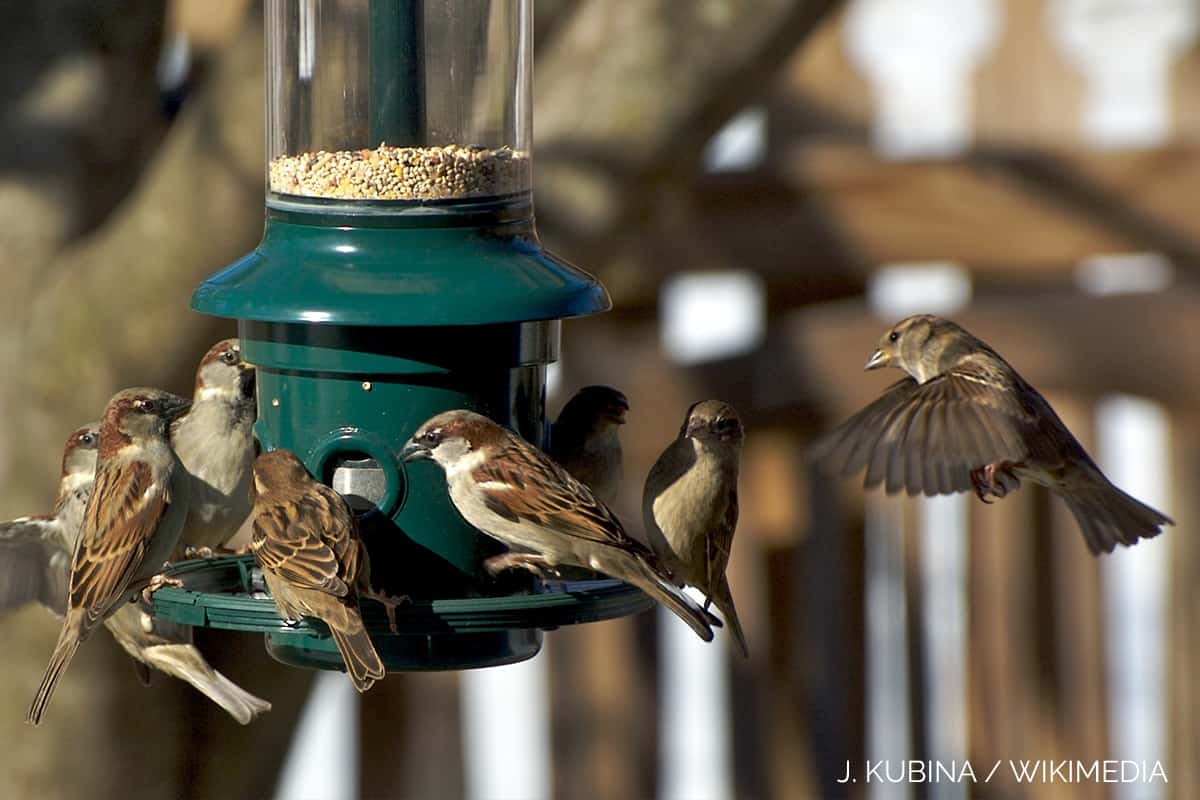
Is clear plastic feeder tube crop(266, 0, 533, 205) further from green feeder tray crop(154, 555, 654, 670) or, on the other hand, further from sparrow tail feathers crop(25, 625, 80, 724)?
sparrow tail feathers crop(25, 625, 80, 724)

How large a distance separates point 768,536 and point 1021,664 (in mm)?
931

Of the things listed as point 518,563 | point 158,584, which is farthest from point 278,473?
point 518,563

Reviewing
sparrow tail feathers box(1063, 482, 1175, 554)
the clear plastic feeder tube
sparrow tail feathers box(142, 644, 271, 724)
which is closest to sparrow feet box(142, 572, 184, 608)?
sparrow tail feathers box(142, 644, 271, 724)

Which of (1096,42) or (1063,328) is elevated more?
(1096,42)

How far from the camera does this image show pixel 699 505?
380cm

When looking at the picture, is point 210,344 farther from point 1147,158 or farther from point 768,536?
point 1147,158

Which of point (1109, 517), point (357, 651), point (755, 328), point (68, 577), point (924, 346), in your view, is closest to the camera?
point (357, 651)

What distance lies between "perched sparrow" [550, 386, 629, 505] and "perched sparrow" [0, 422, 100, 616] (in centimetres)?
101

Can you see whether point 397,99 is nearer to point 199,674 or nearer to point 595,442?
point 595,442

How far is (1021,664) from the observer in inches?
248

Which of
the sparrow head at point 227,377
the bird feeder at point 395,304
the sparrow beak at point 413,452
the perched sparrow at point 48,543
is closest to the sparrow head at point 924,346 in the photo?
the bird feeder at point 395,304

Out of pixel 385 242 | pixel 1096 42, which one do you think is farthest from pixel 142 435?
pixel 1096 42

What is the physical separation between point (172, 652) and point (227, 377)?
656 millimetres

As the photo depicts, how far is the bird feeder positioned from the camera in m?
3.45
